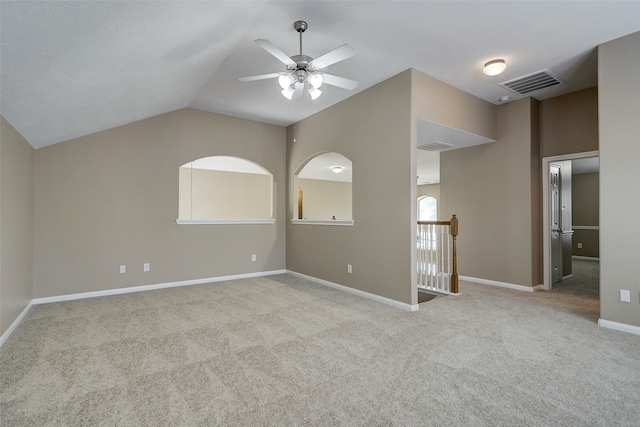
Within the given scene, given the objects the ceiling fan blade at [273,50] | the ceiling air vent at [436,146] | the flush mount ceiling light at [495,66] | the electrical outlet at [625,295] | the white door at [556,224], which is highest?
the flush mount ceiling light at [495,66]

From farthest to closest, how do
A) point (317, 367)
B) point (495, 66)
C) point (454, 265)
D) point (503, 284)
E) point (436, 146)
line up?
1. point (436, 146)
2. point (503, 284)
3. point (454, 265)
4. point (495, 66)
5. point (317, 367)

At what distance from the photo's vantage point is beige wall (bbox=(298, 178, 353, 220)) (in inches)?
413

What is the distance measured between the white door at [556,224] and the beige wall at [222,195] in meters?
5.45

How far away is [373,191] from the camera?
407 centimetres

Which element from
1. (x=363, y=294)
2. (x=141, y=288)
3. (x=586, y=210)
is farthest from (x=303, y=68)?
(x=586, y=210)

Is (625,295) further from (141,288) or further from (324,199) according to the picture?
(324,199)

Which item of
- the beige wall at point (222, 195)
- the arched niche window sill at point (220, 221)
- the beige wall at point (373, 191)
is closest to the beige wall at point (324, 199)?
the beige wall at point (222, 195)

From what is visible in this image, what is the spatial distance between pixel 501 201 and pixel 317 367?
404 centimetres

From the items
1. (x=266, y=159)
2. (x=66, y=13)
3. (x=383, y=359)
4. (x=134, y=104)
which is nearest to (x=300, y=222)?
(x=266, y=159)

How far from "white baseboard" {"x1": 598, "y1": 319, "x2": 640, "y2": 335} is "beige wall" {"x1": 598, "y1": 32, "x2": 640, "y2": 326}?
0.03 meters

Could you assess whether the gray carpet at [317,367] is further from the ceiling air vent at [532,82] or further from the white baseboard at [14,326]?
the ceiling air vent at [532,82]

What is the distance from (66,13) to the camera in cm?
168

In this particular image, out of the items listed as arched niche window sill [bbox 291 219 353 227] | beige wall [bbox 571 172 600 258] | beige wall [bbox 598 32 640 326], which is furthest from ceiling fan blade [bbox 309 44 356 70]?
beige wall [bbox 571 172 600 258]

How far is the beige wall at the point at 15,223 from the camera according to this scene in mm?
2721
